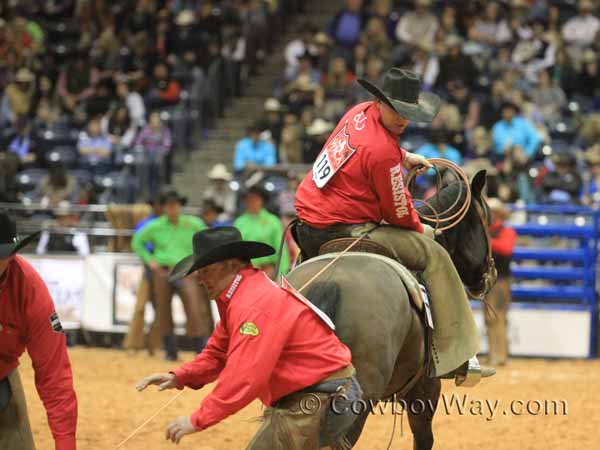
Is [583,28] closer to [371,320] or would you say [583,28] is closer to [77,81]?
[77,81]

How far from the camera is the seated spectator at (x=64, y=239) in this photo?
14.4 meters

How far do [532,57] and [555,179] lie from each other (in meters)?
3.62

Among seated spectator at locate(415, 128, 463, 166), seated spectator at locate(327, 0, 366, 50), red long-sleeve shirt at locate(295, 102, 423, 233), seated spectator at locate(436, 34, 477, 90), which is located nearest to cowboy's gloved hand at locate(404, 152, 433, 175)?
red long-sleeve shirt at locate(295, 102, 423, 233)

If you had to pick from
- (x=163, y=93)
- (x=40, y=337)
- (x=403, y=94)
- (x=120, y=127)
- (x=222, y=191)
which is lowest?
(x=222, y=191)

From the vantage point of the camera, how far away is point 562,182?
14258mm

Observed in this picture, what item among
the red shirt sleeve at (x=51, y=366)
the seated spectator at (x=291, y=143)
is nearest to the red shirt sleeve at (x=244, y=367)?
the red shirt sleeve at (x=51, y=366)

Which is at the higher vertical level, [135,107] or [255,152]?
[135,107]

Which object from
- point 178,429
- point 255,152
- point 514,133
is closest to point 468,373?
point 178,429

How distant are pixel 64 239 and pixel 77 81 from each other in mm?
5814

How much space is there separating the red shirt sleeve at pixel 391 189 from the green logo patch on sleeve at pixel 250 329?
5.25 feet

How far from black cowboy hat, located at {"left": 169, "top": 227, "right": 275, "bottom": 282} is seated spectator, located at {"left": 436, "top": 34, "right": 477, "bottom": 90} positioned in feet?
41.1

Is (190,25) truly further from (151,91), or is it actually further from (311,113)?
(311,113)

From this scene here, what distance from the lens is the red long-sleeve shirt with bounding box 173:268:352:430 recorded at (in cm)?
440

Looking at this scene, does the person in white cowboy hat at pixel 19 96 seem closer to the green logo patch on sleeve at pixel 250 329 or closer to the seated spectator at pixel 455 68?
the seated spectator at pixel 455 68
